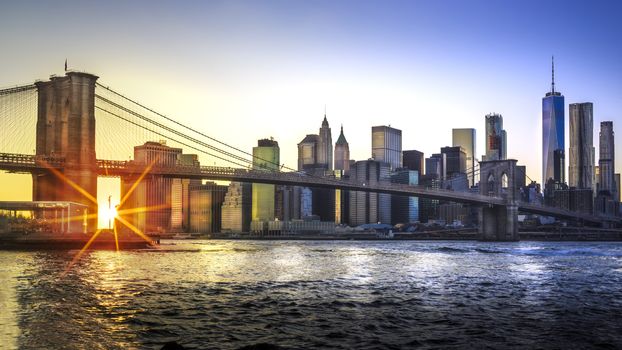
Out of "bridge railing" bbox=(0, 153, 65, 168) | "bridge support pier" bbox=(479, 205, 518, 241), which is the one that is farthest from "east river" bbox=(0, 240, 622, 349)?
"bridge support pier" bbox=(479, 205, 518, 241)

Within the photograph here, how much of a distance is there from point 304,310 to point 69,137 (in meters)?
59.9

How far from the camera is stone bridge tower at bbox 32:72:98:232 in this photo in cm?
7450

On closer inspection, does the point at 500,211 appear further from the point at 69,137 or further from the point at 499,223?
the point at 69,137

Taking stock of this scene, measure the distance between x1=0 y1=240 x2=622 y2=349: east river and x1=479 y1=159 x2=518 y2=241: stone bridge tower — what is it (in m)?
91.4

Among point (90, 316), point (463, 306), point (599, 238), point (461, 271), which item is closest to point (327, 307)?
point (463, 306)

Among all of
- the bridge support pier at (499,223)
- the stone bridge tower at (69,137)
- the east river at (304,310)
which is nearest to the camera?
the east river at (304,310)

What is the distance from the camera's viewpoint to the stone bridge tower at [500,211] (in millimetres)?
129500

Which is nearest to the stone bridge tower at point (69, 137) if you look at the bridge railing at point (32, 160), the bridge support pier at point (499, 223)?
the bridge railing at point (32, 160)

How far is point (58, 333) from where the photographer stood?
59.8 ft

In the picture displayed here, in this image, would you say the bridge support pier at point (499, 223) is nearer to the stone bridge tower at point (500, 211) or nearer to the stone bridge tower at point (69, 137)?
the stone bridge tower at point (500, 211)

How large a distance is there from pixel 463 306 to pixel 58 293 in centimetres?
1772

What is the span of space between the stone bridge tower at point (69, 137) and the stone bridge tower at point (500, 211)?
8487 cm

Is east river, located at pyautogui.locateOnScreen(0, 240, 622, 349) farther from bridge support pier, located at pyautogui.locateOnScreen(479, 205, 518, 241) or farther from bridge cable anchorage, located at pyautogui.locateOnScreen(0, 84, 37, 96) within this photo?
bridge support pier, located at pyautogui.locateOnScreen(479, 205, 518, 241)

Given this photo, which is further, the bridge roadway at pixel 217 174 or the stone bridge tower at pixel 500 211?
the stone bridge tower at pixel 500 211
